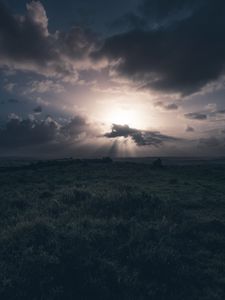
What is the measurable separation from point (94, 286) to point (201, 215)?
1014cm

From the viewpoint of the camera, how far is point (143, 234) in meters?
11.9

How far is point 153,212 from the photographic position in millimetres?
16328

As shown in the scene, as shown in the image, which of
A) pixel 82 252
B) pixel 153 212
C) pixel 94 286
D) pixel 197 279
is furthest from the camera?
pixel 153 212

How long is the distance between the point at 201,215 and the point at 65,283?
10.5 m

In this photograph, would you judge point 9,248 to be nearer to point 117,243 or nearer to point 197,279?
point 117,243

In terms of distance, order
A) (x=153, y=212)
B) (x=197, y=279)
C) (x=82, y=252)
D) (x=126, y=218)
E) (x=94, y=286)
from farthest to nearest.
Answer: (x=153, y=212) → (x=126, y=218) → (x=82, y=252) → (x=197, y=279) → (x=94, y=286)

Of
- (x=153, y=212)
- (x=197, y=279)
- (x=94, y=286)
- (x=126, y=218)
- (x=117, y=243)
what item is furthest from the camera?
(x=153, y=212)

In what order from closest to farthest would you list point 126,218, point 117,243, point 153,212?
1. point 117,243
2. point 126,218
3. point 153,212

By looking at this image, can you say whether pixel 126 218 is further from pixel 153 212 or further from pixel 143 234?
pixel 143 234

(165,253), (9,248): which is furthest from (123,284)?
(9,248)

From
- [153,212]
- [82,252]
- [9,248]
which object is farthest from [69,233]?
[153,212]

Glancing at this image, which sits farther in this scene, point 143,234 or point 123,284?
point 143,234

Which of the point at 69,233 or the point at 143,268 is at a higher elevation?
the point at 69,233

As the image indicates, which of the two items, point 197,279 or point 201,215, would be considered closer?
point 197,279
